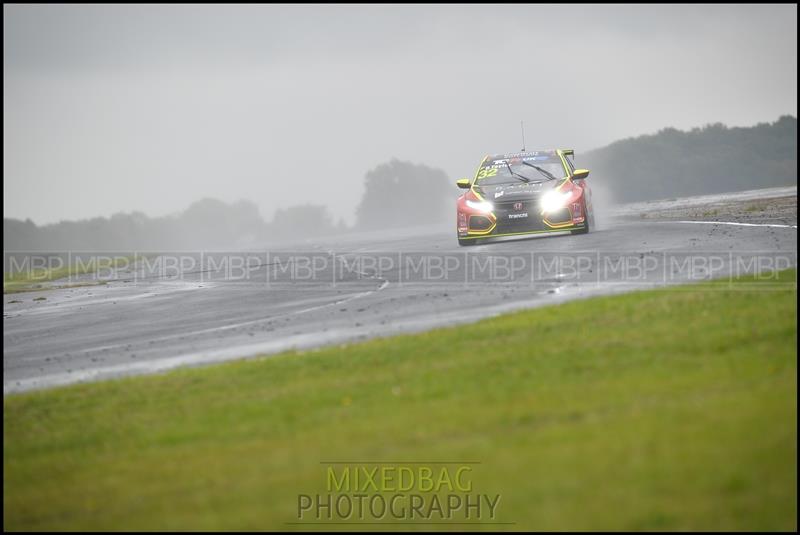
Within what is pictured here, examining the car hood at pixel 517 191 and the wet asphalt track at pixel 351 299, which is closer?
the wet asphalt track at pixel 351 299

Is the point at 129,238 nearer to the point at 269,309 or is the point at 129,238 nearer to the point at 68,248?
the point at 68,248

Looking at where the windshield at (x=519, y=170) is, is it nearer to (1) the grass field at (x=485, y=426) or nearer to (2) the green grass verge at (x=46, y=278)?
(1) the grass field at (x=485, y=426)

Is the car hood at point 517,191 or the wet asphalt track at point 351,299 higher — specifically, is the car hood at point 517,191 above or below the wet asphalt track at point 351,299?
above

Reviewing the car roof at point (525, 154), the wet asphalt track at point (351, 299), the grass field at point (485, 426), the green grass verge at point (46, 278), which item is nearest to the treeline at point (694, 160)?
the green grass verge at point (46, 278)

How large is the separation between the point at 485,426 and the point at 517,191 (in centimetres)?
1581

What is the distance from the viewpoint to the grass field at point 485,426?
16.2 ft

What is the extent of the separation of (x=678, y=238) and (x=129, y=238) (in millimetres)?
155523

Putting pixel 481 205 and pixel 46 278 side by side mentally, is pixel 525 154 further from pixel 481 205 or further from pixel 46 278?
pixel 46 278

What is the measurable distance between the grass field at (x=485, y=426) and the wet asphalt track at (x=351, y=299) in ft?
6.01

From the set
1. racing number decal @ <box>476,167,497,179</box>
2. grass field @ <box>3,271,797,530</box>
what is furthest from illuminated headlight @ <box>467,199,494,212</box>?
grass field @ <box>3,271,797,530</box>

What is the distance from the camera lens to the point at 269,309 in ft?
51.1

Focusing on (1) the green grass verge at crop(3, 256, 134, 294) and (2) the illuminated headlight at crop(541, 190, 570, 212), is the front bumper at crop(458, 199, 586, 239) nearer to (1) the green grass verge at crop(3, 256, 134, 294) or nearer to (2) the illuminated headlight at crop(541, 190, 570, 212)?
(2) the illuminated headlight at crop(541, 190, 570, 212)

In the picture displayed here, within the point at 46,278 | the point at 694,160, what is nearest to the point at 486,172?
the point at 46,278

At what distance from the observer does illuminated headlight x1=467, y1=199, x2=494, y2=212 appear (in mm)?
22062
